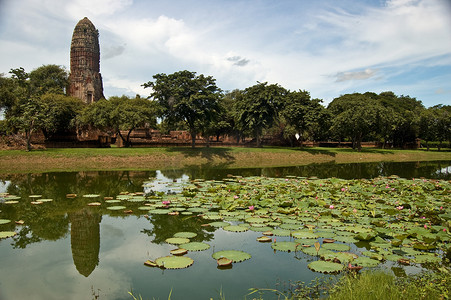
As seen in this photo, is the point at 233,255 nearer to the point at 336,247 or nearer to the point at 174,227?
the point at 336,247

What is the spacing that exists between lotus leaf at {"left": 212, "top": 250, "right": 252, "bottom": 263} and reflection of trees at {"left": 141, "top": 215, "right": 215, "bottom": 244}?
39.4 inches

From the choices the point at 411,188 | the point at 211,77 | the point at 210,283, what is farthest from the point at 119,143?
the point at 210,283

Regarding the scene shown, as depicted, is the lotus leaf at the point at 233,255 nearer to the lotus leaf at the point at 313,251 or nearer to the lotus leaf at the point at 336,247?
the lotus leaf at the point at 313,251

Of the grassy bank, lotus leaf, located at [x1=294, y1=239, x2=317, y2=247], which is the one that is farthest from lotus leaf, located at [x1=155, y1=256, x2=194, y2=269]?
the grassy bank

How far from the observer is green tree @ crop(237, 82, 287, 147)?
40844 mm

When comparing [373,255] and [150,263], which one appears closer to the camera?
[150,263]

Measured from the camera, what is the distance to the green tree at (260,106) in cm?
4084

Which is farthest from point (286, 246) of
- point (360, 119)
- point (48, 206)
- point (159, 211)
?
point (360, 119)

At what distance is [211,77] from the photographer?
119 ft

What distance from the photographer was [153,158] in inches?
A: 1206

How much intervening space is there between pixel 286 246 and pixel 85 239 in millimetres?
4366

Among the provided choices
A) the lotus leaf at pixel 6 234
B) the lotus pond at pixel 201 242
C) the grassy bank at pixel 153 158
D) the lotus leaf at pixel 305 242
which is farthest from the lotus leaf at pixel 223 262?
the grassy bank at pixel 153 158

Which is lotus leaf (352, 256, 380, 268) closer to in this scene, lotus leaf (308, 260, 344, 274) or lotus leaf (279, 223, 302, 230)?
lotus leaf (308, 260, 344, 274)

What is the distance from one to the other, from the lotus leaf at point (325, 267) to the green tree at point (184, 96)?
28.9m
